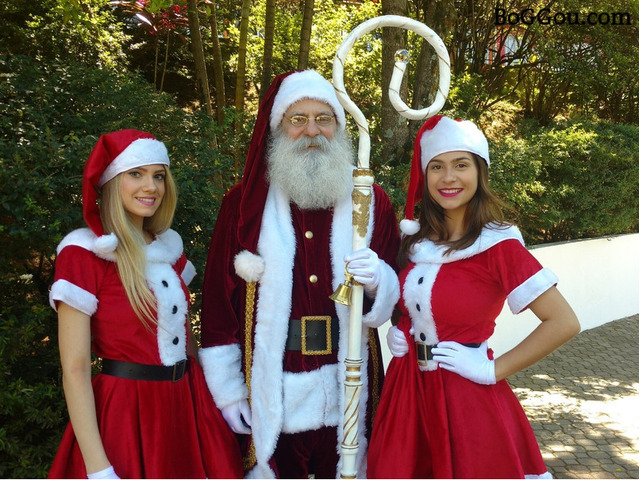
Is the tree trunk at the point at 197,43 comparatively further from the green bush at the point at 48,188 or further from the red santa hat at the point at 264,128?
the red santa hat at the point at 264,128

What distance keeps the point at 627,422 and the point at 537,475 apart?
335 centimetres

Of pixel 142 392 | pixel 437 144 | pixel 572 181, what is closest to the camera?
pixel 142 392

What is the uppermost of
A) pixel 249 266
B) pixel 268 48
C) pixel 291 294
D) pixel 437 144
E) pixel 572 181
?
pixel 268 48

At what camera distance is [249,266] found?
8.89 feet

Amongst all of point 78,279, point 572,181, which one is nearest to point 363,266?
point 78,279

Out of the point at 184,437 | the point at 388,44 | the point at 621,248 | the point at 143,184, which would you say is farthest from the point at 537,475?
the point at 621,248

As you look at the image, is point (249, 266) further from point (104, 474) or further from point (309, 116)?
point (104, 474)

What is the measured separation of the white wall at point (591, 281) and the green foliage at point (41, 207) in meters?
4.25

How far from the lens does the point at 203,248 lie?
379cm

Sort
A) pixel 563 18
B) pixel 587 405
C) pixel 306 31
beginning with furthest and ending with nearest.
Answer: pixel 563 18
pixel 306 31
pixel 587 405

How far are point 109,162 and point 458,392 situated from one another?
1.67 m

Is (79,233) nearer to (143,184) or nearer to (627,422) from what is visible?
(143,184)

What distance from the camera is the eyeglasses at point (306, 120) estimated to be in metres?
2.81

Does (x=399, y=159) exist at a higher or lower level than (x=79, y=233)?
higher
